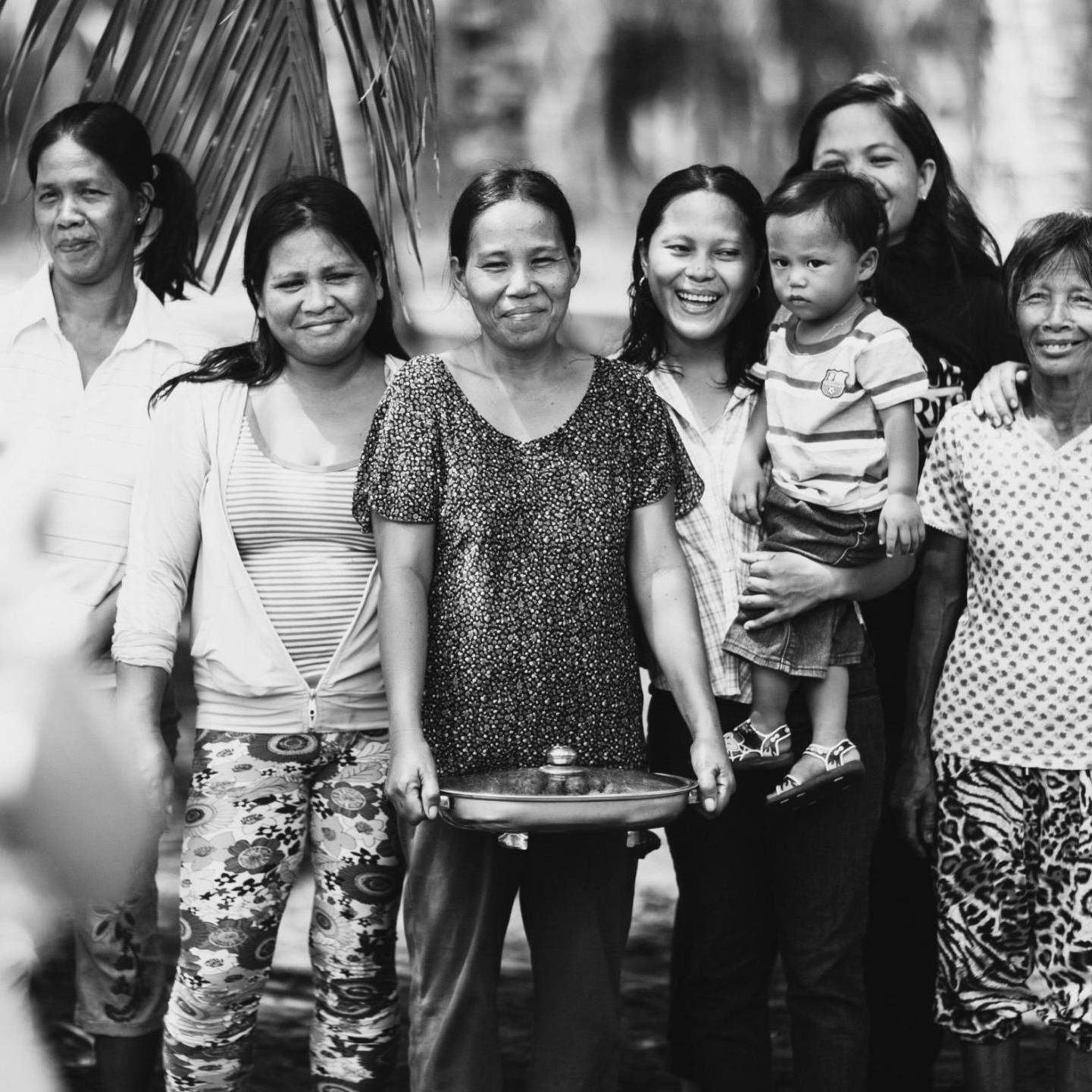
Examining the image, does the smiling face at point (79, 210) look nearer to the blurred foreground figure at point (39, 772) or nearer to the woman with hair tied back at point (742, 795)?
the woman with hair tied back at point (742, 795)

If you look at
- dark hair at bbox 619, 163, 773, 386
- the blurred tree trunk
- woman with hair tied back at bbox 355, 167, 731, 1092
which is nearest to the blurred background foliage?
the blurred tree trunk

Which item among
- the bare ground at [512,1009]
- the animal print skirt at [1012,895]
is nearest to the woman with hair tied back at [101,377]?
the bare ground at [512,1009]

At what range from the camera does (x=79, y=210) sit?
10.3 feet

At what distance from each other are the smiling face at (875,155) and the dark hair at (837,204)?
0.30 metres

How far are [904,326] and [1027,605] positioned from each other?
603 millimetres

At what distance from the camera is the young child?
2842 millimetres

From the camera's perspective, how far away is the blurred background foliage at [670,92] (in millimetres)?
3891

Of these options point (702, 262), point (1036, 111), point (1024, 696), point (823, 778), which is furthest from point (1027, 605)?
point (1036, 111)

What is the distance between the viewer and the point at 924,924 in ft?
10.7

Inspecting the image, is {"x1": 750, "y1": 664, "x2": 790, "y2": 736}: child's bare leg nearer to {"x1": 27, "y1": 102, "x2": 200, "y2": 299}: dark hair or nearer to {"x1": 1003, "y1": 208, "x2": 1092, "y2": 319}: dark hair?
{"x1": 1003, "y1": 208, "x2": 1092, "y2": 319}: dark hair

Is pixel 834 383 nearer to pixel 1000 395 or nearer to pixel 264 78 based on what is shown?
pixel 1000 395

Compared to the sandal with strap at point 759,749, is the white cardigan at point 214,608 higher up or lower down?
higher up

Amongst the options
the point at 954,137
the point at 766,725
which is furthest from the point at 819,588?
the point at 954,137

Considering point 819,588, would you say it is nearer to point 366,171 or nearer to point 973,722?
point 973,722
